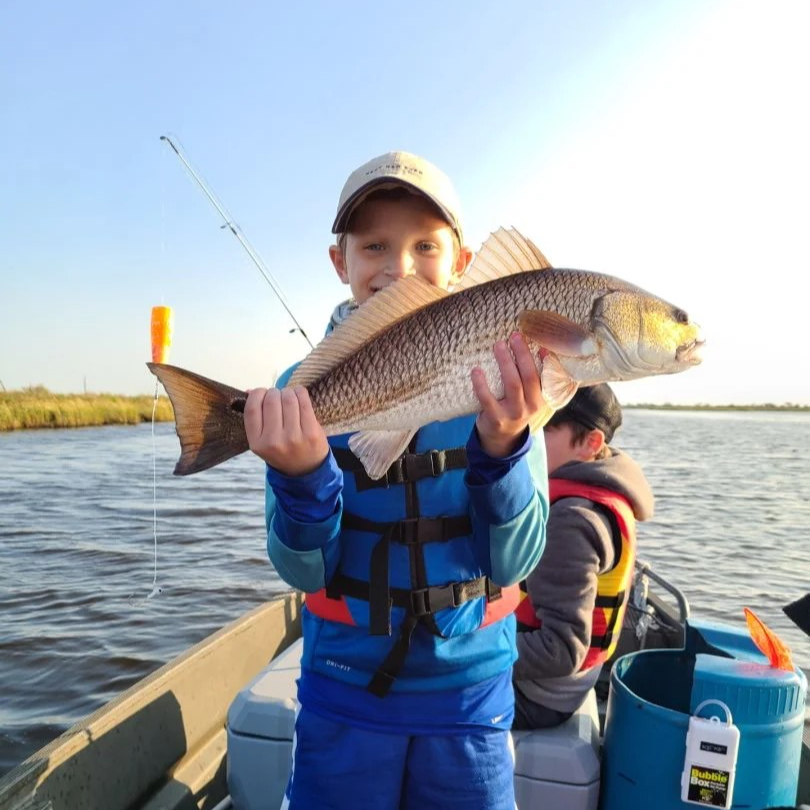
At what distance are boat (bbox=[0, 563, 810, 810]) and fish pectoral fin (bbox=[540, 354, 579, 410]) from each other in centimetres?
191

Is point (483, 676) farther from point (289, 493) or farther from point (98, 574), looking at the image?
point (98, 574)

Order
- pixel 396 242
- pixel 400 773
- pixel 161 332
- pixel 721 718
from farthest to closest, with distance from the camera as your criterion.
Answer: pixel 161 332 < pixel 721 718 < pixel 396 242 < pixel 400 773

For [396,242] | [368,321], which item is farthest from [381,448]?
[396,242]

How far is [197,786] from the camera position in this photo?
4039 millimetres

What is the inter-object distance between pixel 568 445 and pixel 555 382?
2226 millimetres

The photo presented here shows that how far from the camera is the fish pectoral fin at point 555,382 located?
2219 millimetres

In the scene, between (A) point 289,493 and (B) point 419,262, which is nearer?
(A) point 289,493

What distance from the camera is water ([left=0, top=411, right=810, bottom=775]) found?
7.58 meters

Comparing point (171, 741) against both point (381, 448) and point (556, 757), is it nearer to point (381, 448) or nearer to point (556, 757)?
point (556, 757)

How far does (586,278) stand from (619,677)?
2363 millimetres

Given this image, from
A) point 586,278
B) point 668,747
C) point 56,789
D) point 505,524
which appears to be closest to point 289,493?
point 505,524

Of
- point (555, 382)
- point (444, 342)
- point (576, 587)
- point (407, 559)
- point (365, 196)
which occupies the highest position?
point (365, 196)

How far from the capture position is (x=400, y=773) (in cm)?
236

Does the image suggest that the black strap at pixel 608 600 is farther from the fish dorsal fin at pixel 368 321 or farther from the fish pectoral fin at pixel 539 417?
the fish dorsal fin at pixel 368 321
